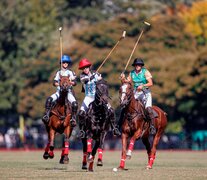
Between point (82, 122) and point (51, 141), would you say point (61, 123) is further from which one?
point (82, 122)

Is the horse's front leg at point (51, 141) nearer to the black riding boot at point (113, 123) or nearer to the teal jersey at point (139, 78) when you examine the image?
the black riding boot at point (113, 123)

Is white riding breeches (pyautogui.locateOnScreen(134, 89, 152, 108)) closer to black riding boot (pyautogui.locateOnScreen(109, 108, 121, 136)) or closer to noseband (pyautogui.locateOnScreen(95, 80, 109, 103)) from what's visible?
black riding boot (pyautogui.locateOnScreen(109, 108, 121, 136))

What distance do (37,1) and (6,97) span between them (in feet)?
45.4

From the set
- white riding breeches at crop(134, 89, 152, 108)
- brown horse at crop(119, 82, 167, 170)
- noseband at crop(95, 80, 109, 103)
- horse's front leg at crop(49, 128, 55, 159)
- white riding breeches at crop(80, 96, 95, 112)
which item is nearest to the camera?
noseband at crop(95, 80, 109, 103)

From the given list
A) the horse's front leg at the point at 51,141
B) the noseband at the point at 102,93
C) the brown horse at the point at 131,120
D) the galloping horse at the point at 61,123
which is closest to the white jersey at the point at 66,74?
the galloping horse at the point at 61,123

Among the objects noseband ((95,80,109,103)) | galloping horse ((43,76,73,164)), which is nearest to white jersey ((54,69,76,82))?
galloping horse ((43,76,73,164))

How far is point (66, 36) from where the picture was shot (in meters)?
88.1

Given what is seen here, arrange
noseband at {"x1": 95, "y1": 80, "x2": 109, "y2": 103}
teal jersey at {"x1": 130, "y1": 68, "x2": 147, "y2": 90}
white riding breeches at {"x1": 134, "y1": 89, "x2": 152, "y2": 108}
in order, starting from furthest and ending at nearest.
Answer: white riding breeches at {"x1": 134, "y1": 89, "x2": 152, "y2": 108} < teal jersey at {"x1": 130, "y1": 68, "x2": 147, "y2": 90} < noseband at {"x1": 95, "y1": 80, "x2": 109, "y2": 103}

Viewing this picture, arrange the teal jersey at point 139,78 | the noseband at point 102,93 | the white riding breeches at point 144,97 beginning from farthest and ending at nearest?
the white riding breeches at point 144,97 < the teal jersey at point 139,78 < the noseband at point 102,93

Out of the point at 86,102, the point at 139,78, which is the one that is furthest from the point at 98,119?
the point at 139,78

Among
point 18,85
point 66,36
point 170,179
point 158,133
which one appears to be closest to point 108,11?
point 66,36

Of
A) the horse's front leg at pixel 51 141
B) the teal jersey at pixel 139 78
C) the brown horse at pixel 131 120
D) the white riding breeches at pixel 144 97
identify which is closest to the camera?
the brown horse at pixel 131 120

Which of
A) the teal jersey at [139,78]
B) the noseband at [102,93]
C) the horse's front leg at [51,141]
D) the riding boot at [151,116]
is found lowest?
the horse's front leg at [51,141]

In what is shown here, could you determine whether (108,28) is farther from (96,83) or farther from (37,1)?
(96,83)
